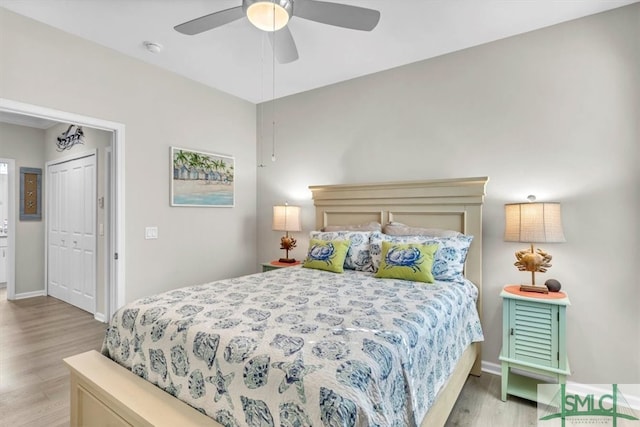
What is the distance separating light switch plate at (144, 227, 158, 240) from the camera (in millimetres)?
3211

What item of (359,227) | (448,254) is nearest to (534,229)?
(448,254)

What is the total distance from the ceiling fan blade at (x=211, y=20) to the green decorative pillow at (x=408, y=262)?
192cm

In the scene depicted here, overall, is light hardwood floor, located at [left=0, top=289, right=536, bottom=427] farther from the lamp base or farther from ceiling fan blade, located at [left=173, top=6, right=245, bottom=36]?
ceiling fan blade, located at [left=173, top=6, right=245, bottom=36]

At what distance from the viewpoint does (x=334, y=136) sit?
12.1 ft

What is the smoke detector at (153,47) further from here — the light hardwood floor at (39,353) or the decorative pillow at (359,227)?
the light hardwood floor at (39,353)

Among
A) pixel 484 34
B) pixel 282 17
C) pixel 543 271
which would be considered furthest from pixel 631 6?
pixel 282 17

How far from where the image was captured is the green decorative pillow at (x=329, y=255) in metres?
2.78

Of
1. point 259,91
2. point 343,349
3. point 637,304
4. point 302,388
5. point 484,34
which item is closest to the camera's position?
point 302,388

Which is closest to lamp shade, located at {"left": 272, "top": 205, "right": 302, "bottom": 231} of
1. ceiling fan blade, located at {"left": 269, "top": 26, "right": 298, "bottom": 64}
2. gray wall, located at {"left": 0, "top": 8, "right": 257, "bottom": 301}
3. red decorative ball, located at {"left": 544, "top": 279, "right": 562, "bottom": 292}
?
gray wall, located at {"left": 0, "top": 8, "right": 257, "bottom": 301}

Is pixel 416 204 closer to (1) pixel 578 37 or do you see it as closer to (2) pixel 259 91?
(1) pixel 578 37

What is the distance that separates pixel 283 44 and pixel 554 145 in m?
2.19

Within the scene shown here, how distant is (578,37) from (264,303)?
298 centimetres

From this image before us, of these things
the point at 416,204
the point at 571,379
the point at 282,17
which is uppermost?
the point at 282,17

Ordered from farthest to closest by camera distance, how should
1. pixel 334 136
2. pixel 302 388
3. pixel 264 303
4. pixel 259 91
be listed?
pixel 259 91 < pixel 334 136 < pixel 264 303 < pixel 302 388
